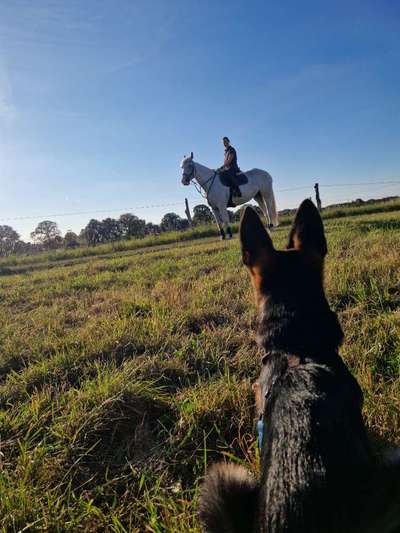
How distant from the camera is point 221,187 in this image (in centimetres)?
1324

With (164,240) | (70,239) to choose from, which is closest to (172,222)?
(70,239)

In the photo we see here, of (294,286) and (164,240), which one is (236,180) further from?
(294,286)

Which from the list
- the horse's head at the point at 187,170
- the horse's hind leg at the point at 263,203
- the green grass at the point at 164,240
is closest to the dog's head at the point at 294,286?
the horse's head at the point at 187,170

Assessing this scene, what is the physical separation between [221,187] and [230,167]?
2.74 ft

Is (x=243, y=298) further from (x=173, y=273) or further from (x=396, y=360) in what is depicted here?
(x=173, y=273)

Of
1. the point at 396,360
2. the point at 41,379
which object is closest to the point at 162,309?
the point at 41,379

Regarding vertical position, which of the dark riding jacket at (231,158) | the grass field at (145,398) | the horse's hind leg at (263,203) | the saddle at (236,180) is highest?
the dark riding jacket at (231,158)

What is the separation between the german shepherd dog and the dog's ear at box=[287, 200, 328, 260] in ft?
0.54

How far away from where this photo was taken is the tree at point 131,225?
39.6m

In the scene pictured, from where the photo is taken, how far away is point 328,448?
43.8 inches

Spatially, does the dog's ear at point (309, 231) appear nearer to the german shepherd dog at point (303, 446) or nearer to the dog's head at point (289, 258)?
the dog's head at point (289, 258)

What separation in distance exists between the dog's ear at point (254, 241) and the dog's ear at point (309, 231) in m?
0.22

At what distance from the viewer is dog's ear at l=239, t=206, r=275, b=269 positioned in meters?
2.06

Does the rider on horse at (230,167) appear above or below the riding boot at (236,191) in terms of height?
above
